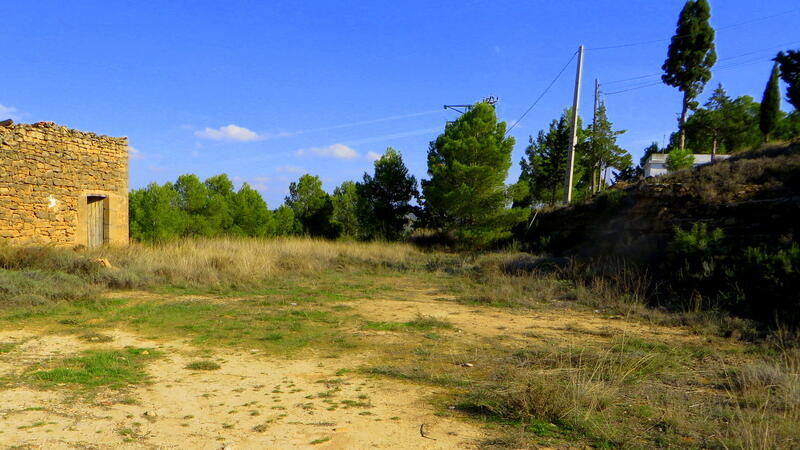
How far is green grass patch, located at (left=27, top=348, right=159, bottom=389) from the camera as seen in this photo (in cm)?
477

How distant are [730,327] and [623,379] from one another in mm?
3710

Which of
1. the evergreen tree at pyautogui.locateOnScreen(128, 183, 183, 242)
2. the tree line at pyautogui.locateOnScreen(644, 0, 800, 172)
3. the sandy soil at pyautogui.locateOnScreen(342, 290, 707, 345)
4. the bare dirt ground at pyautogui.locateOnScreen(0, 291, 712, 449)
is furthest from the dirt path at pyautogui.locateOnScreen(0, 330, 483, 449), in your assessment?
the tree line at pyautogui.locateOnScreen(644, 0, 800, 172)

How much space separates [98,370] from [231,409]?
1917 mm

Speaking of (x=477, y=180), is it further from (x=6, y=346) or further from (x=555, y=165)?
(x=6, y=346)

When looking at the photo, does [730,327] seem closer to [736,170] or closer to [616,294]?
[616,294]

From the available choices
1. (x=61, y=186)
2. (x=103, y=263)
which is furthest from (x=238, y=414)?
(x=61, y=186)

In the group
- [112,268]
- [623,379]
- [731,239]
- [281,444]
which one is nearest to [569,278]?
[731,239]

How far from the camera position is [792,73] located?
18.5 m

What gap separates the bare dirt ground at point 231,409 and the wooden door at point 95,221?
9164mm

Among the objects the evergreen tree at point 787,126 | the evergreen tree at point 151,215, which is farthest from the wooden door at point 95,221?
the evergreen tree at point 787,126

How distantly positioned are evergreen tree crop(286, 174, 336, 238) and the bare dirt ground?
1878 cm

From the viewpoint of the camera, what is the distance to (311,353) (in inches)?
240

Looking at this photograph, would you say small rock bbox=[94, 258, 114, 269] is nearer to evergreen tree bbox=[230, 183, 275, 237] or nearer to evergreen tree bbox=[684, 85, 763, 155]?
evergreen tree bbox=[230, 183, 275, 237]

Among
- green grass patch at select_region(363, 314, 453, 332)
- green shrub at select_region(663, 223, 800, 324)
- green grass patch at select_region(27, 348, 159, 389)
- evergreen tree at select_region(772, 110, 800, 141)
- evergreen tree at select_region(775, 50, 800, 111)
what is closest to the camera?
green grass patch at select_region(27, 348, 159, 389)
